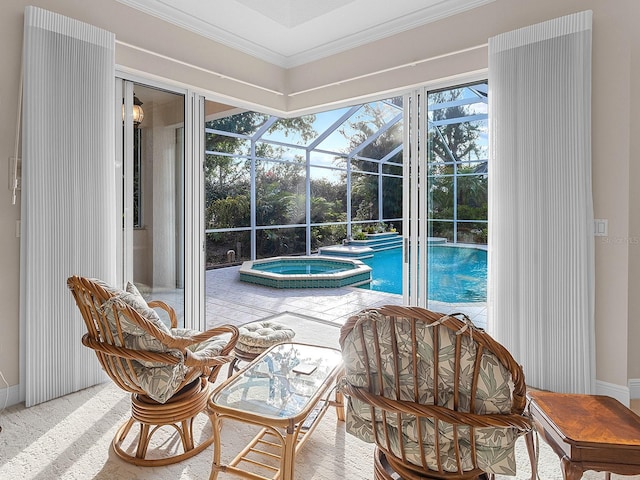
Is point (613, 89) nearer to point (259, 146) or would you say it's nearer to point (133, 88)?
point (133, 88)

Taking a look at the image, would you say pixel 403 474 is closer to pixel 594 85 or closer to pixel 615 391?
pixel 615 391

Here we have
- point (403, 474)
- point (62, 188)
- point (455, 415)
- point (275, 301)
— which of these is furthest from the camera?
point (275, 301)

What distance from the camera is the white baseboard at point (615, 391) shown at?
8.69 ft

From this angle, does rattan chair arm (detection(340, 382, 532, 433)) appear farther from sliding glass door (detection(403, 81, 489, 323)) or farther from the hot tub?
the hot tub

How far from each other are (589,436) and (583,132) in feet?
6.61

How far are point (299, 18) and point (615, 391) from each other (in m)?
3.78

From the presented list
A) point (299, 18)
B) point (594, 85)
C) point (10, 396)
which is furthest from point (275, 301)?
point (594, 85)

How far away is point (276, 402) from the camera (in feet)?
5.98

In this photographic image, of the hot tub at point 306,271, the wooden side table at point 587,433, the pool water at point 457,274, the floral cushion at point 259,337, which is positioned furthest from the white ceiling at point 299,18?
the hot tub at point 306,271

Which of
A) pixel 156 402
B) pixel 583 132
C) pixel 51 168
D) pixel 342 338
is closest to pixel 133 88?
pixel 51 168

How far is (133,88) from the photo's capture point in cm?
332

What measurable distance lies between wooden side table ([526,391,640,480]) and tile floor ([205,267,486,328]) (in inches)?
76.5

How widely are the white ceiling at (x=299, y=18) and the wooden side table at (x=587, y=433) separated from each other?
288 centimetres

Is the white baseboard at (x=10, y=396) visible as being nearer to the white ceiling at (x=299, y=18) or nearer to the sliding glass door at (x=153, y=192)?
the sliding glass door at (x=153, y=192)
